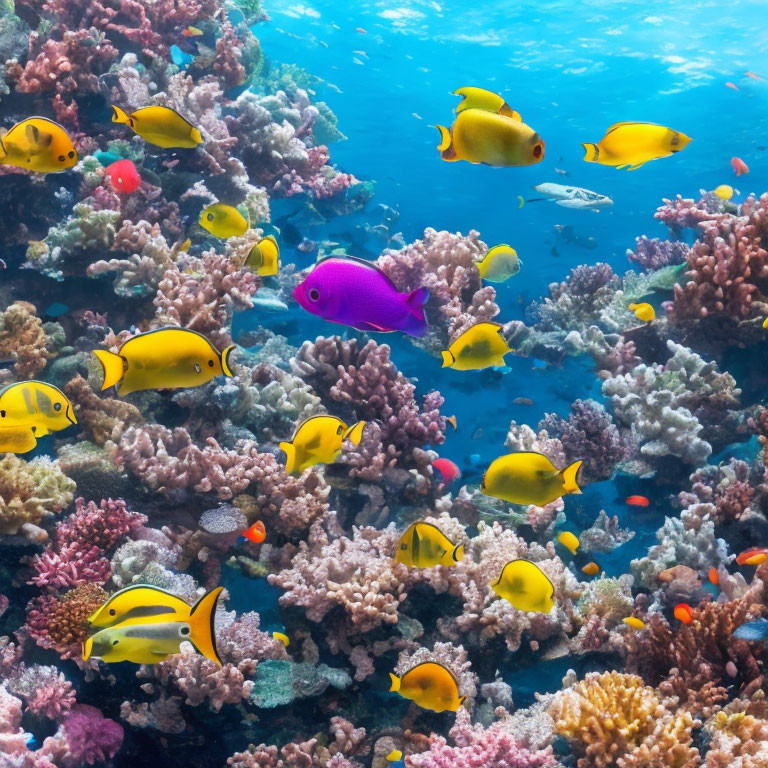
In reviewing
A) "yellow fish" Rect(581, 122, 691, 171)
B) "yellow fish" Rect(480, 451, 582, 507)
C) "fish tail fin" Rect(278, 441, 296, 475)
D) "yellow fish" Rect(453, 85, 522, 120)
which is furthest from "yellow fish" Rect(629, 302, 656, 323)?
"fish tail fin" Rect(278, 441, 296, 475)

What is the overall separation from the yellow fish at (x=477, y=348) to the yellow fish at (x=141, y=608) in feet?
7.97

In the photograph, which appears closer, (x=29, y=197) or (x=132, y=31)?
(x=29, y=197)

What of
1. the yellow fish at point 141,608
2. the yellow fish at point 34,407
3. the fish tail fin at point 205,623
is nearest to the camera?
the fish tail fin at point 205,623

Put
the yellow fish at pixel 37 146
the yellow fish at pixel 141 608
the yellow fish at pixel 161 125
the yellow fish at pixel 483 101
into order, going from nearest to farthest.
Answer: the yellow fish at pixel 141 608, the yellow fish at pixel 483 101, the yellow fish at pixel 37 146, the yellow fish at pixel 161 125

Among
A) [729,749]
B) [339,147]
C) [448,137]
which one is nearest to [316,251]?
[448,137]

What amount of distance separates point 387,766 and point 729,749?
7.85ft

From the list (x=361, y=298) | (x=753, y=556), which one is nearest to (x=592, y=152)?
(x=361, y=298)

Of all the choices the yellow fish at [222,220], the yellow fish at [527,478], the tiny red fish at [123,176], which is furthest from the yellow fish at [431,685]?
the tiny red fish at [123,176]

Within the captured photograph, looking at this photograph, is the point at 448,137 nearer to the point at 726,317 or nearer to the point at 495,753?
the point at 495,753

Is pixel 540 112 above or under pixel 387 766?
above

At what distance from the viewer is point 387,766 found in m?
4.45

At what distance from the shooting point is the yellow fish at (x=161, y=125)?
4.80 m

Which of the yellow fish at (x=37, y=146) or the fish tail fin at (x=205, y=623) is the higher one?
the yellow fish at (x=37, y=146)

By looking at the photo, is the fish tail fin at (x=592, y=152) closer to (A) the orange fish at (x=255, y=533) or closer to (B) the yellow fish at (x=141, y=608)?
(B) the yellow fish at (x=141, y=608)
